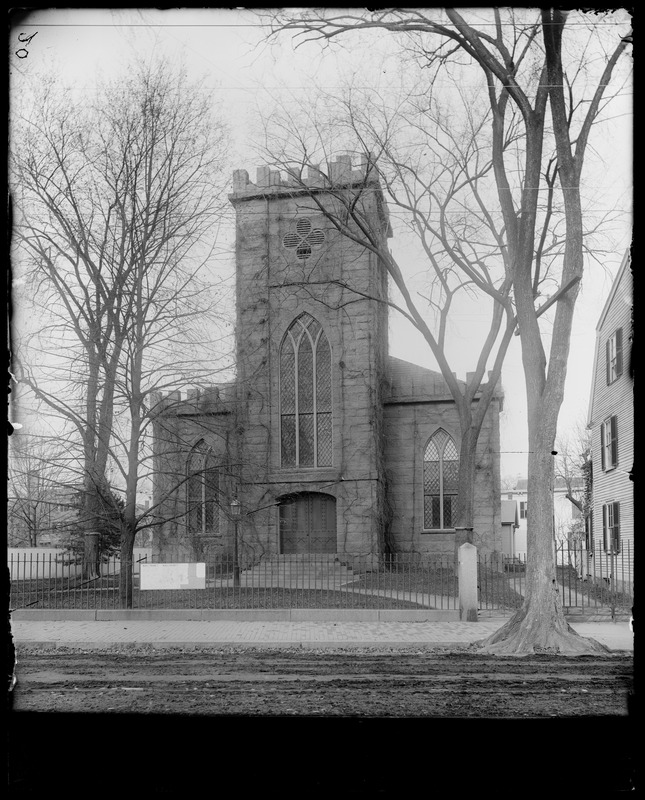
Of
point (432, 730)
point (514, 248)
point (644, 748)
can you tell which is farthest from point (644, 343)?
point (514, 248)

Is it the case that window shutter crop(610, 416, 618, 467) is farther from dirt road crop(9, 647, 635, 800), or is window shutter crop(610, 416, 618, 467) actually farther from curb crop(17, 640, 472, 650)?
dirt road crop(9, 647, 635, 800)

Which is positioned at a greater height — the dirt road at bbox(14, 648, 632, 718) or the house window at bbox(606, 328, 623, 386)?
the house window at bbox(606, 328, 623, 386)

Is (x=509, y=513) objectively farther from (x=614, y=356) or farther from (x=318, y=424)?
(x=614, y=356)

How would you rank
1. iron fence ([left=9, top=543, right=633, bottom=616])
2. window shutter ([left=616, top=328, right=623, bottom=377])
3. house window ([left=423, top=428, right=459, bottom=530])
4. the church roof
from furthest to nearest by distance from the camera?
1. the church roof
2. house window ([left=423, top=428, right=459, bottom=530])
3. window shutter ([left=616, top=328, right=623, bottom=377])
4. iron fence ([left=9, top=543, right=633, bottom=616])

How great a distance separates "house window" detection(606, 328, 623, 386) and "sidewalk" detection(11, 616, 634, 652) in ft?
32.4

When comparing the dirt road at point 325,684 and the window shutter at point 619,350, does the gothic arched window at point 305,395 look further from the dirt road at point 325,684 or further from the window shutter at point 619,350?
the dirt road at point 325,684

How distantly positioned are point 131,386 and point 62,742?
1288 cm

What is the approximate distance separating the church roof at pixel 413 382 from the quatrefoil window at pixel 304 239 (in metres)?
5.83

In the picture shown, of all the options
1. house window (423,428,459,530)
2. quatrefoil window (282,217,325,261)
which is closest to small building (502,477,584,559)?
house window (423,428,459,530)

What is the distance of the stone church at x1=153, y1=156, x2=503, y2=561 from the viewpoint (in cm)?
3116

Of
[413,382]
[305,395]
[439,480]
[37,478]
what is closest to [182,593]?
[37,478]

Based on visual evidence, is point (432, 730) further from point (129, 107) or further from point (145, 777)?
point (129, 107)

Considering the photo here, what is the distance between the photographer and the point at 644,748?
3.42 metres

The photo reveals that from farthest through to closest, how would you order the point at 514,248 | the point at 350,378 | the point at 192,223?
the point at 350,378 → the point at 192,223 → the point at 514,248
